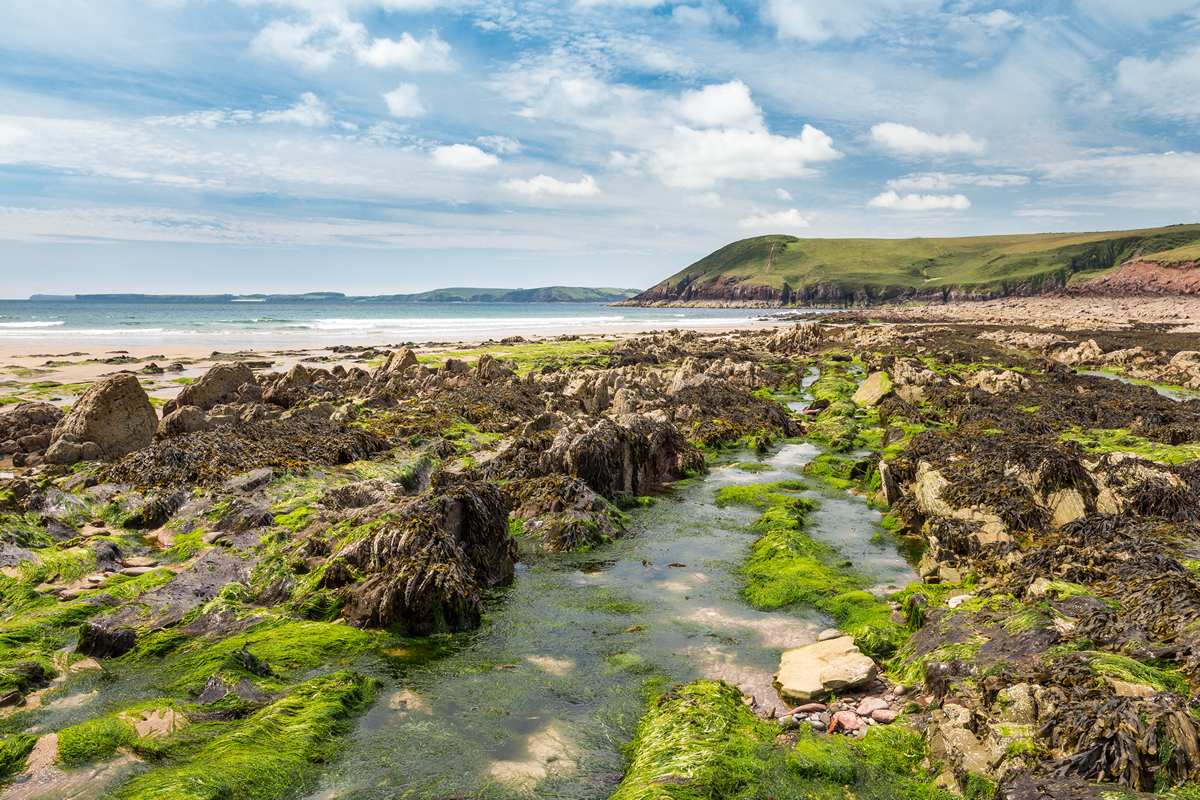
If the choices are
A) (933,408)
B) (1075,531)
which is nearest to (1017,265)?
(933,408)

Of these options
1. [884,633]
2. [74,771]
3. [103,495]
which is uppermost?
[103,495]

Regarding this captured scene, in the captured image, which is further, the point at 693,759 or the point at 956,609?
the point at 956,609

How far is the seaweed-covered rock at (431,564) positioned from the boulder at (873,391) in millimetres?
18413

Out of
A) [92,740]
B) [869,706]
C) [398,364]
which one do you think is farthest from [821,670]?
[398,364]

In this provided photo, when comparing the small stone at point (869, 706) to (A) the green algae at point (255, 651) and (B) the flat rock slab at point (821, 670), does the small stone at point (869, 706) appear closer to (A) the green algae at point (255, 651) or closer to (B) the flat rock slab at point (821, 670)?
(B) the flat rock slab at point (821, 670)

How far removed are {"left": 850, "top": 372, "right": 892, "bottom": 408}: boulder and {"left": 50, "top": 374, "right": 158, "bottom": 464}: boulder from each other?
23083 millimetres

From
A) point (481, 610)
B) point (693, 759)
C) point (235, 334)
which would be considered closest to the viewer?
point (693, 759)

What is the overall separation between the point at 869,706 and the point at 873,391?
2000 centimetres

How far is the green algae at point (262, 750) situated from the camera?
4.54 metres

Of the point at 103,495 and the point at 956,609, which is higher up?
the point at 103,495

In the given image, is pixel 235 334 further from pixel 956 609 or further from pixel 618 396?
pixel 956 609

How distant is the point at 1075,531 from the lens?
8.92 meters

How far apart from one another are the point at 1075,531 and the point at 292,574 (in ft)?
37.6

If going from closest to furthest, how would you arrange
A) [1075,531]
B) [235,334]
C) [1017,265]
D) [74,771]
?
[74,771] → [1075,531] → [235,334] → [1017,265]
